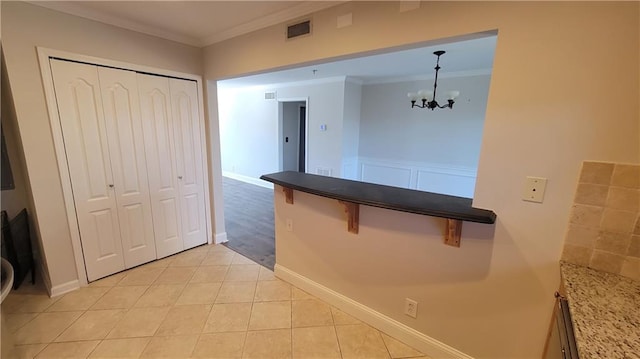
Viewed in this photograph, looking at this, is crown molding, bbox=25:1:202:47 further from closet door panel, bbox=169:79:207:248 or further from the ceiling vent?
the ceiling vent

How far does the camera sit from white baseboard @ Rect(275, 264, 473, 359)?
1.71 metres

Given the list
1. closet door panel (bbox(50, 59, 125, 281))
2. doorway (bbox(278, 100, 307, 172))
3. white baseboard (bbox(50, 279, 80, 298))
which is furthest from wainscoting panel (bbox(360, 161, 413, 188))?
white baseboard (bbox(50, 279, 80, 298))

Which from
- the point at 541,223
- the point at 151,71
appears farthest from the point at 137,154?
the point at 541,223

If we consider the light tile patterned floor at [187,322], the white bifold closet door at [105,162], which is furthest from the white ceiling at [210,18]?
the light tile patterned floor at [187,322]

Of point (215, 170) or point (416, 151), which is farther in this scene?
point (416, 151)

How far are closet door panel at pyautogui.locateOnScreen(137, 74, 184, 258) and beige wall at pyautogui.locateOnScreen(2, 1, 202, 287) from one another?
270 millimetres

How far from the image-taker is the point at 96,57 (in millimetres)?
2197

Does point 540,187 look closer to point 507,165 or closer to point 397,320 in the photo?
point 507,165

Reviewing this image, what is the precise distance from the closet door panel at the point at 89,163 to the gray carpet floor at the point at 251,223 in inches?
48.9

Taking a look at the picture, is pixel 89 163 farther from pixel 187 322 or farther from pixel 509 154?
pixel 509 154

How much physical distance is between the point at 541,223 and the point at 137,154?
126 inches

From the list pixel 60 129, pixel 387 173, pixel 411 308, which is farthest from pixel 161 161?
pixel 387 173

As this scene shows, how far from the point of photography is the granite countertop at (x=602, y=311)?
0.80m

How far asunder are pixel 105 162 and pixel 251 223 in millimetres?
2097
